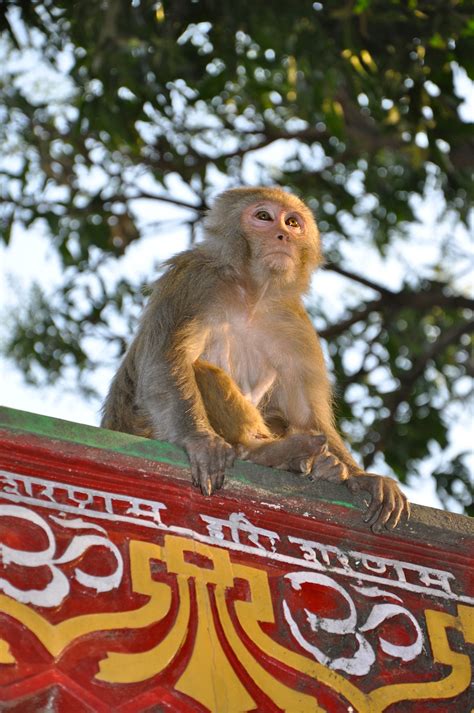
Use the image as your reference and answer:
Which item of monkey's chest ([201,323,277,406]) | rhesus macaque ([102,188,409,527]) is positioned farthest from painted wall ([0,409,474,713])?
monkey's chest ([201,323,277,406])

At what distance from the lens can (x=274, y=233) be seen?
4.62 m

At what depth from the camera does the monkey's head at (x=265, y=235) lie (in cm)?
455

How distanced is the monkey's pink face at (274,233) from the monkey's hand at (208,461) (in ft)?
3.66

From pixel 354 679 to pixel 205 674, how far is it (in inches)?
15.7

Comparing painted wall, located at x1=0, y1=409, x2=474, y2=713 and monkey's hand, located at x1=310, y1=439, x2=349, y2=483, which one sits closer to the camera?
painted wall, located at x1=0, y1=409, x2=474, y2=713

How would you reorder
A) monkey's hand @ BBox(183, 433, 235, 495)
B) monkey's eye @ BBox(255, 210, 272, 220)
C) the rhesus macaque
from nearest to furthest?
monkey's hand @ BBox(183, 433, 235, 495) → the rhesus macaque → monkey's eye @ BBox(255, 210, 272, 220)

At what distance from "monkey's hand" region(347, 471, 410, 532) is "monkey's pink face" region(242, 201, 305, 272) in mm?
1097

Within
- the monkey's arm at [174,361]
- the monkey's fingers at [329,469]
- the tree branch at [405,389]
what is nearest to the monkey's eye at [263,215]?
the monkey's arm at [174,361]

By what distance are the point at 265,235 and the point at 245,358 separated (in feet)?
1.48

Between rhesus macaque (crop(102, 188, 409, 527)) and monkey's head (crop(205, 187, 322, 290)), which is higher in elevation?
monkey's head (crop(205, 187, 322, 290))

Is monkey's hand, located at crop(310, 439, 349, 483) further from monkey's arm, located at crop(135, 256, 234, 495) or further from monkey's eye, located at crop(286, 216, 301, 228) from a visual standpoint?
monkey's eye, located at crop(286, 216, 301, 228)

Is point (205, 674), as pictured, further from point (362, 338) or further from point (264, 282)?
point (362, 338)

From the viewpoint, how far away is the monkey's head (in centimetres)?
455

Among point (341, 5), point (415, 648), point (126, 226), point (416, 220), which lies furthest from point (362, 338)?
point (415, 648)
